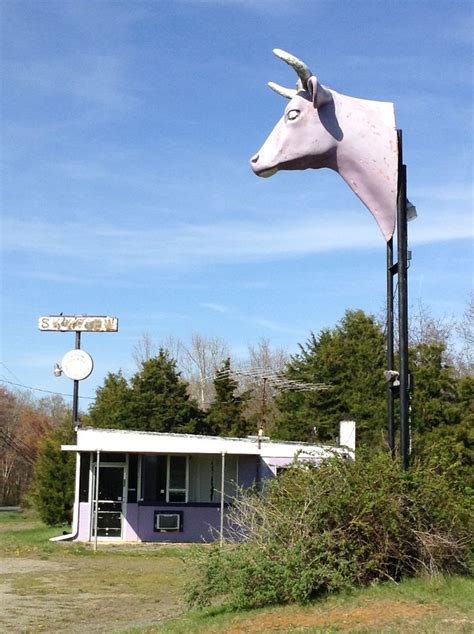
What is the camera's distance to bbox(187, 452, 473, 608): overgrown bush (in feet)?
30.9

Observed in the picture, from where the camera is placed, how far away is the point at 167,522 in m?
25.8

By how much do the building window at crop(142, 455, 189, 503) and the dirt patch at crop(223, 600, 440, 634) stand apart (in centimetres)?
1752

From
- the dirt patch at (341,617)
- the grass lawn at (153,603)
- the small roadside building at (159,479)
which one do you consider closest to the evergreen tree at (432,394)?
the small roadside building at (159,479)

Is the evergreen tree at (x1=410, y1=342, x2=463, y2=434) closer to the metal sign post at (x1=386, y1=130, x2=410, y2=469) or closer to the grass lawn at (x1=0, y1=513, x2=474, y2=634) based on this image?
the grass lawn at (x1=0, y1=513, x2=474, y2=634)

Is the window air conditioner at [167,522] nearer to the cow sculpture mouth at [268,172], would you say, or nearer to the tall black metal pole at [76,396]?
the tall black metal pole at [76,396]

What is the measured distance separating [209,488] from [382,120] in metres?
17.4

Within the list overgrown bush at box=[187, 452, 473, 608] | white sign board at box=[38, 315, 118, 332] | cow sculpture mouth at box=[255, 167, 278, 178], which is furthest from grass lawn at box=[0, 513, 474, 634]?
white sign board at box=[38, 315, 118, 332]

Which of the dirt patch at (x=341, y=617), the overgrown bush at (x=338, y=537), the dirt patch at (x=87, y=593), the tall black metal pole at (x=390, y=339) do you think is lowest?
the dirt patch at (x=87, y=593)

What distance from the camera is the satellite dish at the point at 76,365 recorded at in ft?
92.0

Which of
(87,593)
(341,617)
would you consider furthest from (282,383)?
(341,617)

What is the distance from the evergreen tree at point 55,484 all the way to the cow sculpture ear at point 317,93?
75.5ft

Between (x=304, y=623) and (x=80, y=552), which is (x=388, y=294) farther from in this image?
(x=80, y=552)

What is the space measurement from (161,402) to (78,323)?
14.5 m

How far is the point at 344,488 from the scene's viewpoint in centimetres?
999
